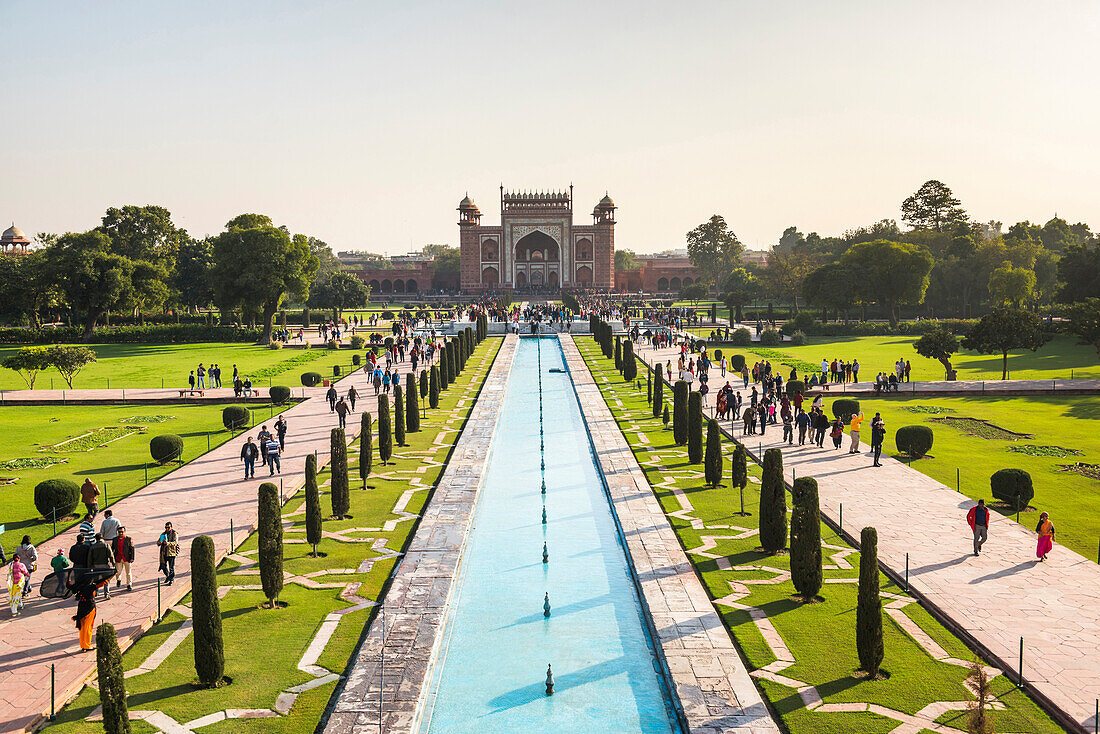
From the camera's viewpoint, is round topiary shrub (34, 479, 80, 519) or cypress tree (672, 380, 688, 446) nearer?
round topiary shrub (34, 479, 80, 519)

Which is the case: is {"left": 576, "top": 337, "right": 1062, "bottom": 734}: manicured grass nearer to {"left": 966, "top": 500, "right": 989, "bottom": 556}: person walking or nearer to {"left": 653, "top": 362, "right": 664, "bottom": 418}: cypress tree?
{"left": 966, "top": 500, "right": 989, "bottom": 556}: person walking

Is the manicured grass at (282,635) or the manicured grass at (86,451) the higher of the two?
the manicured grass at (86,451)

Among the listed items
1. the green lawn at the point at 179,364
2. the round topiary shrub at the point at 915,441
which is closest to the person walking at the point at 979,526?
the round topiary shrub at the point at 915,441

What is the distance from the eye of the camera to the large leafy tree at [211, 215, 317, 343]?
4822 cm

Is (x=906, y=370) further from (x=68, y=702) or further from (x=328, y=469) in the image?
(x=68, y=702)

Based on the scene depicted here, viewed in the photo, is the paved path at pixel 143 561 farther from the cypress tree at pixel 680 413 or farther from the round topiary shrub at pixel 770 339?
the round topiary shrub at pixel 770 339

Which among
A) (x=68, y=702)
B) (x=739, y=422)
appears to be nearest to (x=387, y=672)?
(x=68, y=702)

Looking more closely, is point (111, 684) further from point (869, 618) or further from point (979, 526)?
point (979, 526)

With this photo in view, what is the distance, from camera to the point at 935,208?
263ft

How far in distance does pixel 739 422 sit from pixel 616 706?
58.6 ft

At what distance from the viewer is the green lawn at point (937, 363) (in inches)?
1423

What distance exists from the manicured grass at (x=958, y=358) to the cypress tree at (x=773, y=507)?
2206cm

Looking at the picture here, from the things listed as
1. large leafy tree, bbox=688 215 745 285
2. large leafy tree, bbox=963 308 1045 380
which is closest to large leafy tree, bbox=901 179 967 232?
large leafy tree, bbox=688 215 745 285

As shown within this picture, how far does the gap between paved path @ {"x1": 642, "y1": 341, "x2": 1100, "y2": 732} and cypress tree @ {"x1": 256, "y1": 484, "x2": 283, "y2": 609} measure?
8850 mm
